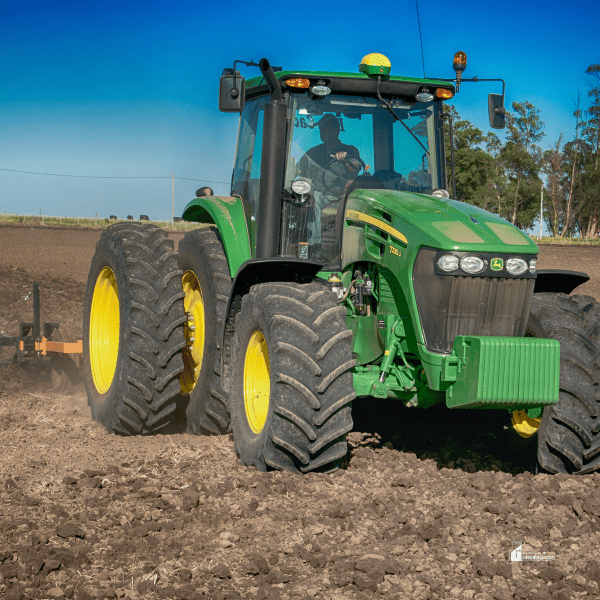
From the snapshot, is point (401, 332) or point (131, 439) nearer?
point (401, 332)

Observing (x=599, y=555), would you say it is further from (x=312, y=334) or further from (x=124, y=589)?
(x=124, y=589)

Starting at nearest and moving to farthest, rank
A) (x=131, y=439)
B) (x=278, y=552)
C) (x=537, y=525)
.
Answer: (x=278, y=552) → (x=537, y=525) → (x=131, y=439)

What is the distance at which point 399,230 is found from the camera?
5031mm

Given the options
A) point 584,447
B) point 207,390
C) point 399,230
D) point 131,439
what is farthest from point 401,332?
point 131,439

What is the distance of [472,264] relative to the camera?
4.74 m

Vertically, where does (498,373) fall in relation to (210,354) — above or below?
above

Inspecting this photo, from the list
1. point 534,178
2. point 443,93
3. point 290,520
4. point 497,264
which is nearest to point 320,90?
point 443,93

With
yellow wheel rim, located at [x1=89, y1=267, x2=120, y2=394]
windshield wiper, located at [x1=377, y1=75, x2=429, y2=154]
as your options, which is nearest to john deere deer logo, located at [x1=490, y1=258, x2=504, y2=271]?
windshield wiper, located at [x1=377, y1=75, x2=429, y2=154]

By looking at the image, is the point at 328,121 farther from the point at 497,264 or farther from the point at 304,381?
the point at 304,381

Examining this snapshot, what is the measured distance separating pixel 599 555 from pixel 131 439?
3.62 meters

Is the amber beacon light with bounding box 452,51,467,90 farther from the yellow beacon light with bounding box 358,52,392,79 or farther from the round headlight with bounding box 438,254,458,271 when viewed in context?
the round headlight with bounding box 438,254,458,271

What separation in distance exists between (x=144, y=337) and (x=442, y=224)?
8.42ft

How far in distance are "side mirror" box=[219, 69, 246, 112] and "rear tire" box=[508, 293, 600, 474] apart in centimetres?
252

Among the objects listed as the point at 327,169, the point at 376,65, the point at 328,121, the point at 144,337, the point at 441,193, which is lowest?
the point at 144,337
